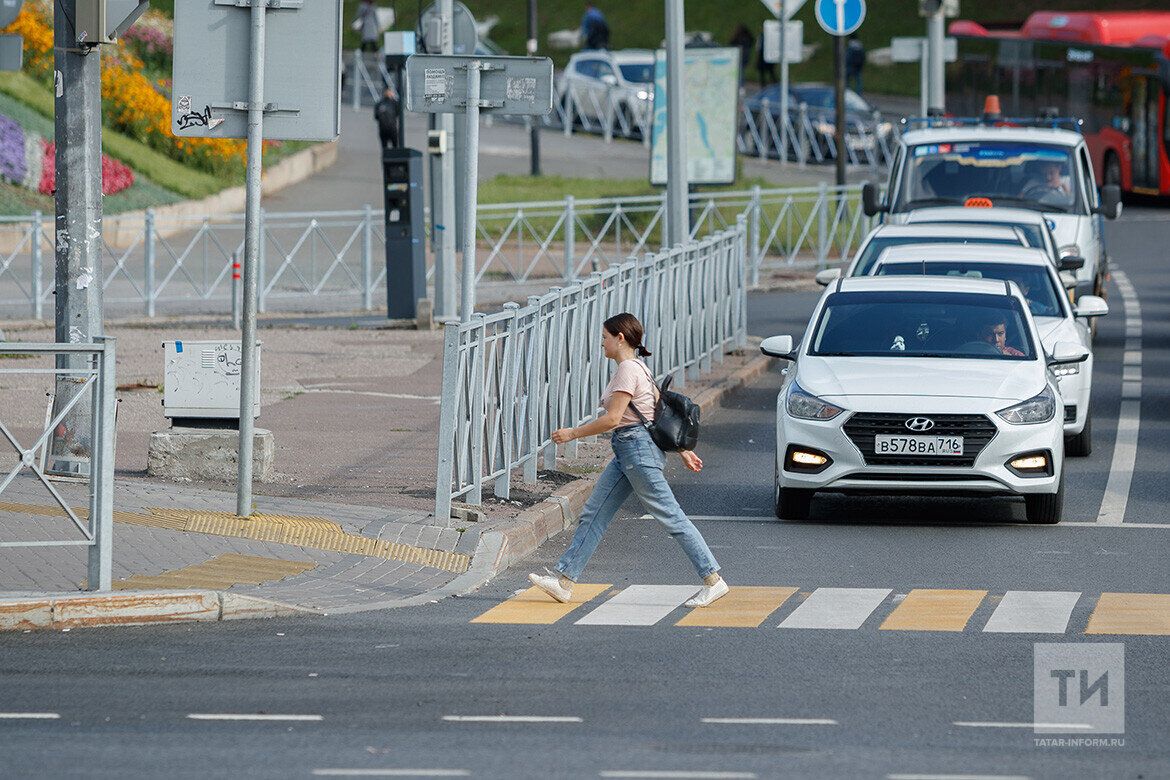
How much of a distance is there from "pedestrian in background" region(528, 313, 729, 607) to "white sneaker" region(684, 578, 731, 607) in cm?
2

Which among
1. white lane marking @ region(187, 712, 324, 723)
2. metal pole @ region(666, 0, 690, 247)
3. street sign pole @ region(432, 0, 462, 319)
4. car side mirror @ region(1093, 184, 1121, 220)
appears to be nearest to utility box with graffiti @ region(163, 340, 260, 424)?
white lane marking @ region(187, 712, 324, 723)

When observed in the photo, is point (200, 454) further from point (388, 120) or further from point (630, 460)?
point (388, 120)

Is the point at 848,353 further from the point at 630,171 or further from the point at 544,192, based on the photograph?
the point at 630,171

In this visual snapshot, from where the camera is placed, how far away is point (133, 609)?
9375 mm

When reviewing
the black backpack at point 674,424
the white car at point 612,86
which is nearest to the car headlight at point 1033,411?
the black backpack at point 674,424

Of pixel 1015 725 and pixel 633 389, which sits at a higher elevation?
pixel 633 389

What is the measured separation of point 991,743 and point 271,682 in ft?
9.21

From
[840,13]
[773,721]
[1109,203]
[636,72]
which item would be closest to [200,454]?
[773,721]

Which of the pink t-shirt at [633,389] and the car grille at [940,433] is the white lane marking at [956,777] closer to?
the pink t-shirt at [633,389]

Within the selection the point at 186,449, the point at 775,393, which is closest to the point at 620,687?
the point at 186,449

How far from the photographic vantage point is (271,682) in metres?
A: 8.20

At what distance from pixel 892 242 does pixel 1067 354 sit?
467 centimetres

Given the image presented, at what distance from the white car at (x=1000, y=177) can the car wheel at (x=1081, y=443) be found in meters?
6.92

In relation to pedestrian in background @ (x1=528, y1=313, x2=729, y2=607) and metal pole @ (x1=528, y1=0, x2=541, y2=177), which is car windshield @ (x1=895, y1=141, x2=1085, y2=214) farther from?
metal pole @ (x1=528, y1=0, x2=541, y2=177)
